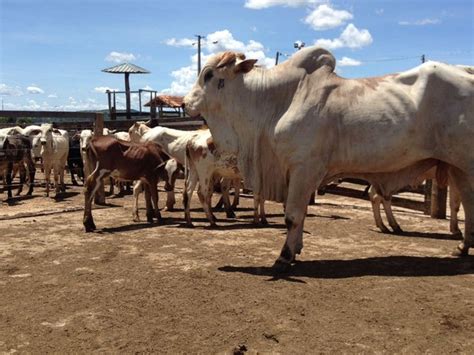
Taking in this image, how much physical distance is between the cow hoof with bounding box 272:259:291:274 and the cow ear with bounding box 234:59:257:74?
2379 millimetres

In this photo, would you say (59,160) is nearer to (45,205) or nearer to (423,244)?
(45,205)

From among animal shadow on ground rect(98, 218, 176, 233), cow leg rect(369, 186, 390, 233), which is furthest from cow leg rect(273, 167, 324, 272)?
animal shadow on ground rect(98, 218, 176, 233)

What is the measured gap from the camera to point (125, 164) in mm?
9594

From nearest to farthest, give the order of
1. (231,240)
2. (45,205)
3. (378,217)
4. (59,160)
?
(231,240) < (378,217) < (45,205) < (59,160)

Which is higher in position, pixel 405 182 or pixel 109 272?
pixel 405 182

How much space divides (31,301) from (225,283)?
1.94 meters

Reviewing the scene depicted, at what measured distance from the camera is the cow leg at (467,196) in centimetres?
573

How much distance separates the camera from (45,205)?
12406 mm

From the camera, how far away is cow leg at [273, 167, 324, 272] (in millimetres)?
5539

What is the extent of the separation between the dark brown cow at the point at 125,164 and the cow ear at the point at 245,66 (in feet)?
13.7

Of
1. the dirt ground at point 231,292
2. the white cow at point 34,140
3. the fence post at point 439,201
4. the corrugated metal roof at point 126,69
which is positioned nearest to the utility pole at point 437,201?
the fence post at point 439,201

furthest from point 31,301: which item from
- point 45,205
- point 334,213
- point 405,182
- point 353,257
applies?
point 45,205

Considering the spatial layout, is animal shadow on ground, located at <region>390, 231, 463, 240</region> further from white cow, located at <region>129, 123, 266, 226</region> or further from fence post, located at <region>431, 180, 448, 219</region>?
white cow, located at <region>129, 123, 266, 226</region>

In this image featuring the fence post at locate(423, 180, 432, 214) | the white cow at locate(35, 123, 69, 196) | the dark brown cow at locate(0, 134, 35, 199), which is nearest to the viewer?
the fence post at locate(423, 180, 432, 214)
